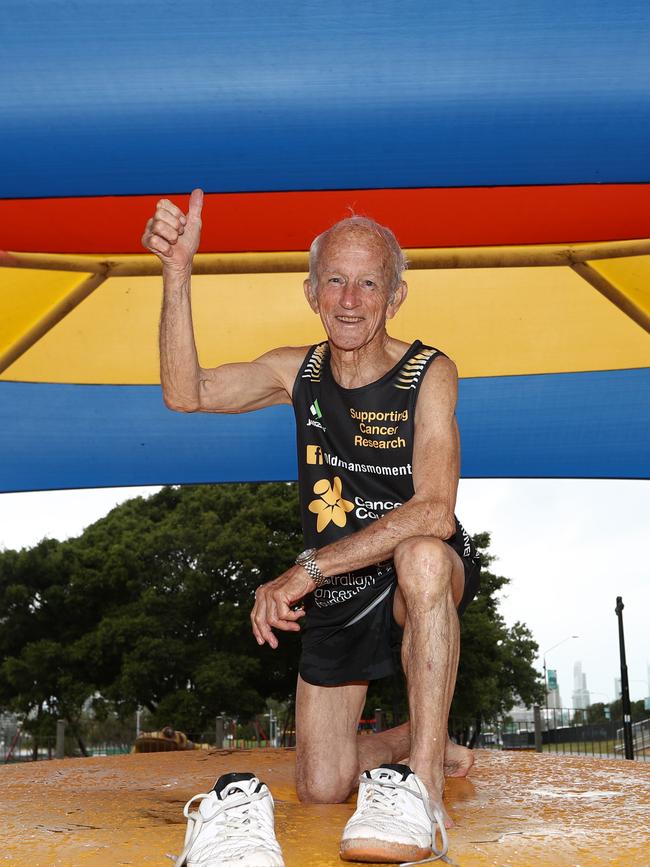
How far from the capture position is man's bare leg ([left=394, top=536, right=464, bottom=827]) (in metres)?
2.10

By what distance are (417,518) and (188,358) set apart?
844mm

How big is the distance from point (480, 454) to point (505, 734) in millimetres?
16946

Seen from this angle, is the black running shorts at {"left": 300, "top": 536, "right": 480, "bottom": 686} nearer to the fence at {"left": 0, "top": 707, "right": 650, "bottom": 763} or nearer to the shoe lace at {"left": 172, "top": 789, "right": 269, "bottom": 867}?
the shoe lace at {"left": 172, "top": 789, "right": 269, "bottom": 867}

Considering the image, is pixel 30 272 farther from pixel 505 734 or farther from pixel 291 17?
pixel 505 734

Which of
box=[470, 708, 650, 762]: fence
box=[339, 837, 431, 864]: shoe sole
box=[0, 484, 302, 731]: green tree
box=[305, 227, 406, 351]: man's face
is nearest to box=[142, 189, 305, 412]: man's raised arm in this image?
box=[305, 227, 406, 351]: man's face

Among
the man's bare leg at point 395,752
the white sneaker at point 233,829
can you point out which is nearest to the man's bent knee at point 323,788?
the man's bare leg at point 395,752

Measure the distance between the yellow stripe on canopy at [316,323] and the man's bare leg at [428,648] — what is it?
2.36m

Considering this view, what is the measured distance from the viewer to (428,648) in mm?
2160

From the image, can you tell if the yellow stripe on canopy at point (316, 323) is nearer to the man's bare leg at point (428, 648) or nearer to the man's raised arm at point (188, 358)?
the man's raised arm at point (188, 358)

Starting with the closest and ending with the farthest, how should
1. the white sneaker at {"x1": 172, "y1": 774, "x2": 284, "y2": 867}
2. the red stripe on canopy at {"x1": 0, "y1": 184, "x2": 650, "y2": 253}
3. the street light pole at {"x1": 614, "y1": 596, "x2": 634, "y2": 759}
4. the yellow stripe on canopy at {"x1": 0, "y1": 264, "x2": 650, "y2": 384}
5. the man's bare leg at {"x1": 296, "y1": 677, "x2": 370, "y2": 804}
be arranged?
1. the white sneaker at {"x1": 172, "y1": 774, "x2": 284, "y2": 867}
2. the man's bare leg at {"x1": 296, "y1": 677, "x2": 370, "y2": 804}
3. the red stripe on canopy at {"x1": 0, "y1": 184, "x2": 650, "y2": 253}
4. the yellow stripe on canopy at {"x1": 0, "y1": 264, "x2": 650, "y2": 384}
5. the street light pole at {"x1": 614, "y1": 596, "x2": 634, "y2": 759}

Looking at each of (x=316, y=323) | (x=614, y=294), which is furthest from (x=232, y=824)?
(x=316, y=323)

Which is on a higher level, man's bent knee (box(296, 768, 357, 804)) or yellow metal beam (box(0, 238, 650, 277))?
yellow metal beam (box(0, 238, 650, 277))

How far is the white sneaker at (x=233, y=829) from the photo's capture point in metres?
1.56

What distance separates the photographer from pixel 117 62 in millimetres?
2689
